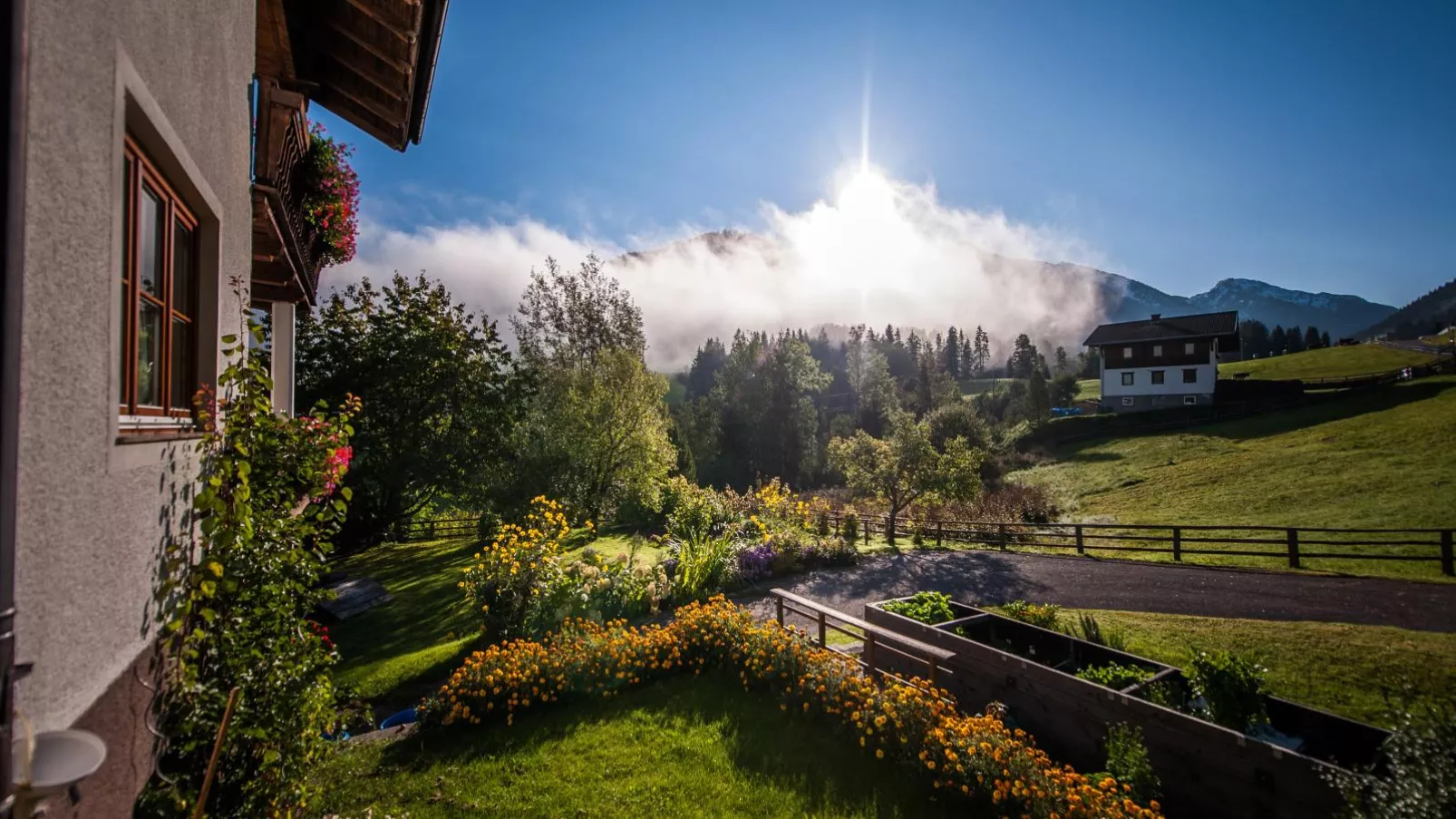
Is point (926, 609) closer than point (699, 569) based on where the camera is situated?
Yes

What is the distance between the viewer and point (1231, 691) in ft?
19.2

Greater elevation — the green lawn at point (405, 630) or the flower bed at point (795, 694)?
the flower bed at point (795, 694)

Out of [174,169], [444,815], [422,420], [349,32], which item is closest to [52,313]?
[174,169]

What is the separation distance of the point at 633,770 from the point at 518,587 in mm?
4952

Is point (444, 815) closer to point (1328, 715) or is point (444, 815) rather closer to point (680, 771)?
point (680, 771)

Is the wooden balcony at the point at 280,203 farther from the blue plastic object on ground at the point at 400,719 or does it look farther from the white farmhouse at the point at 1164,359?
the white farmhouse at the point at 1164,359

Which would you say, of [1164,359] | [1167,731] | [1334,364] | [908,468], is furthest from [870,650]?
[1334,364]

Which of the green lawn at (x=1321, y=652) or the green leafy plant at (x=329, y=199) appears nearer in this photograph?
the green leafy plant at (x=329, y=199)

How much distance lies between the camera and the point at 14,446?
1562 millimetres

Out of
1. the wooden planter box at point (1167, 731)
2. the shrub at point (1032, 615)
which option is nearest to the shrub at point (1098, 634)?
the shrub at point (1032, 615)

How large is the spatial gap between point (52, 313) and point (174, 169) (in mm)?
1610

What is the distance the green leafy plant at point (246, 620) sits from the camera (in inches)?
119

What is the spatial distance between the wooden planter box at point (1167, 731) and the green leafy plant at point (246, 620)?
6.34 metres

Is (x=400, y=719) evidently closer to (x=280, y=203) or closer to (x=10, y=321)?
(x=280, y=203)
